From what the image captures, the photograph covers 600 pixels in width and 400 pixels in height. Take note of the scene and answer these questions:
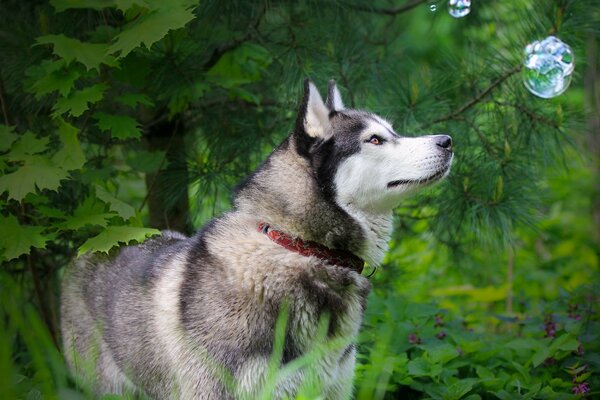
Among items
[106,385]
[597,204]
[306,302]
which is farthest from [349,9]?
[597,204]

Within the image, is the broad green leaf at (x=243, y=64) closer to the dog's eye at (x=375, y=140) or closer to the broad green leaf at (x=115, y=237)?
the broad green leaf at (x=115, y=237)

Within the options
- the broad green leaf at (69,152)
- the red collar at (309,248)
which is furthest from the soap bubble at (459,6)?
the broad green leaf at (69,152)

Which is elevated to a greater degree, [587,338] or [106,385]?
[106,385]

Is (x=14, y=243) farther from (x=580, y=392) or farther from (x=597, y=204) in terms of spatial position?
(x=597, y=204)

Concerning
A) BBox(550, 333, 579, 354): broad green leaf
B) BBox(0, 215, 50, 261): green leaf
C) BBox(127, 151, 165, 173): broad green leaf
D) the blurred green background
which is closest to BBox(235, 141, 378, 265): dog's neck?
the blurred green background

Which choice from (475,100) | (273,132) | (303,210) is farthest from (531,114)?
(303,210)

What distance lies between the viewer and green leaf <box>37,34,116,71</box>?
3.25m

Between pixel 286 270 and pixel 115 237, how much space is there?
91 cm

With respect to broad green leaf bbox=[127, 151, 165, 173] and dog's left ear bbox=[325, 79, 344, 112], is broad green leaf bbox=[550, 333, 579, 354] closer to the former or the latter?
dog's left ear bbox=[325, 79, 344, 112]

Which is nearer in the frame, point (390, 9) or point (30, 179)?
point (30, 179)

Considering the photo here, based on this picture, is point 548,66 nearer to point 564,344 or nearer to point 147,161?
point 564,344

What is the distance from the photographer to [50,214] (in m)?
3.46

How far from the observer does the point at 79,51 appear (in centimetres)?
329

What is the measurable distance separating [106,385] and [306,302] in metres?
1.18
